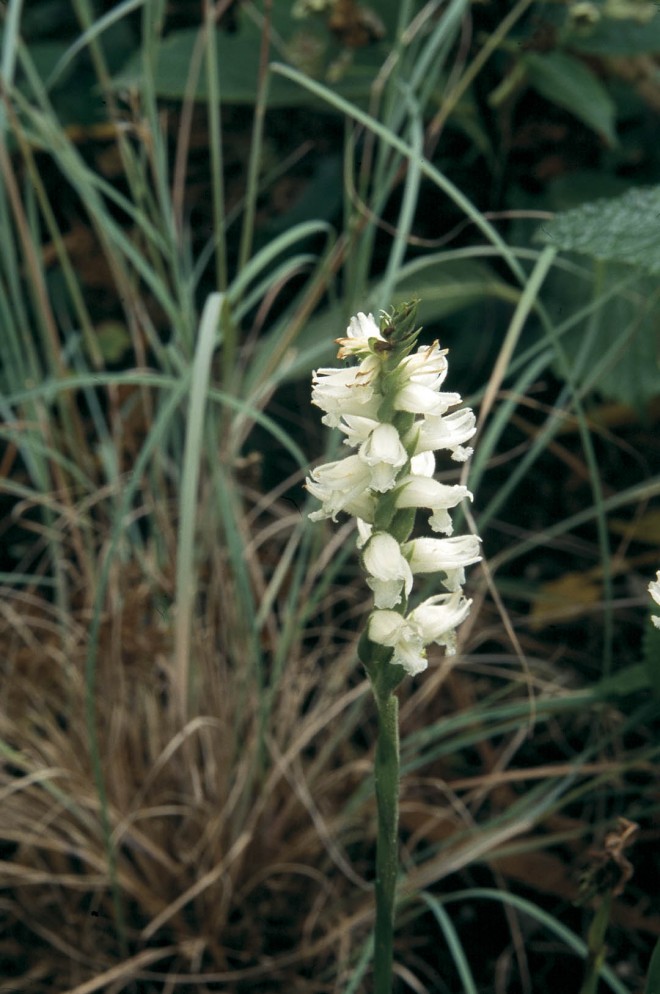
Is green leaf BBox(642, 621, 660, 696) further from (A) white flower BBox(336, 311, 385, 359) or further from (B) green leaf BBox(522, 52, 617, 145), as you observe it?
(B) green leaf BBox(522, 52, 617, 145)

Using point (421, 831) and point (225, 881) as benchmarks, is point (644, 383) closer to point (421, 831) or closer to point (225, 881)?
point (421, 831)

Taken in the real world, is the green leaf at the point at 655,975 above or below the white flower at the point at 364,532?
below

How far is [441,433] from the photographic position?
578mm

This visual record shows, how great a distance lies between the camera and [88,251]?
1812mm

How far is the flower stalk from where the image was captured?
0.55 meters

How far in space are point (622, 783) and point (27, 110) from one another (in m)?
1.02

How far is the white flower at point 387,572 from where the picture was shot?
0.55 metres

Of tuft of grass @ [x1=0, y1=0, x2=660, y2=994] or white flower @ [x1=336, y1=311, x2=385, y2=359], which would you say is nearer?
white flower @ [x1=336, y1=311, x2=385, y2=359]

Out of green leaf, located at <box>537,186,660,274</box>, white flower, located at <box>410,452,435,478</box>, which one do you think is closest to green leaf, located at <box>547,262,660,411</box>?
green leaf, located at <box>537,186,660,274</box>

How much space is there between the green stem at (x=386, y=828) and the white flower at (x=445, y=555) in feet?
0.24

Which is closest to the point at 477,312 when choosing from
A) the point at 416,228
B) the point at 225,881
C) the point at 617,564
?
the point at 416,228

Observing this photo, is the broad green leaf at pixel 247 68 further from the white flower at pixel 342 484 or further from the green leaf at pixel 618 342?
the white flower at pixel 342 484

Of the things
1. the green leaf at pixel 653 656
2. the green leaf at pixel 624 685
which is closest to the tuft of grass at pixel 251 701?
the green leaf at pixel 624 685

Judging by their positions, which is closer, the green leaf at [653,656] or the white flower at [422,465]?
the white flower at [422,465]
